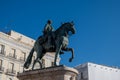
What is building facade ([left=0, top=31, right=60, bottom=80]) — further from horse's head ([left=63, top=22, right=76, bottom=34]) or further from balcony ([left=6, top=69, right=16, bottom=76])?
horse's head ([left=63, top=22, right=76, bottom=34])

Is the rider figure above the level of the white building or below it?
below

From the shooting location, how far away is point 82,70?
5278cm

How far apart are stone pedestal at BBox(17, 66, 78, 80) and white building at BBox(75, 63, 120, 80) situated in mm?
39374

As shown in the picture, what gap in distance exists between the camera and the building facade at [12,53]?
44.2 metres

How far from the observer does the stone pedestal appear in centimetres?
1182

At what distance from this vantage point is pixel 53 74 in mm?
12055

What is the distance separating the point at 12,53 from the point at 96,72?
17.0 meters

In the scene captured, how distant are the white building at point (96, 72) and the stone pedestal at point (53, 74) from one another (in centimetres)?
3937

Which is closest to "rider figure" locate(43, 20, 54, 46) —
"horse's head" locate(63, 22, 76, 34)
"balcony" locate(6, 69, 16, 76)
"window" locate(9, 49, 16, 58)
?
"horse's head" locate(63, 22, 76, 34)

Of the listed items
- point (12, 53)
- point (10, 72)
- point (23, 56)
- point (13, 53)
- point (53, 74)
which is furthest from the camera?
point (23, 56)

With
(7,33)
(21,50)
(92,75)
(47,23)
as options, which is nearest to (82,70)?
(92,75)

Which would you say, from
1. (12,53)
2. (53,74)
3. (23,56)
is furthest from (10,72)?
(53,74)

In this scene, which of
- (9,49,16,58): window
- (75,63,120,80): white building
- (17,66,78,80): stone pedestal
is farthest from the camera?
(75,63,120,80): white building

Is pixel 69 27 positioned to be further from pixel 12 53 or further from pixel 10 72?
pixel 12 53
